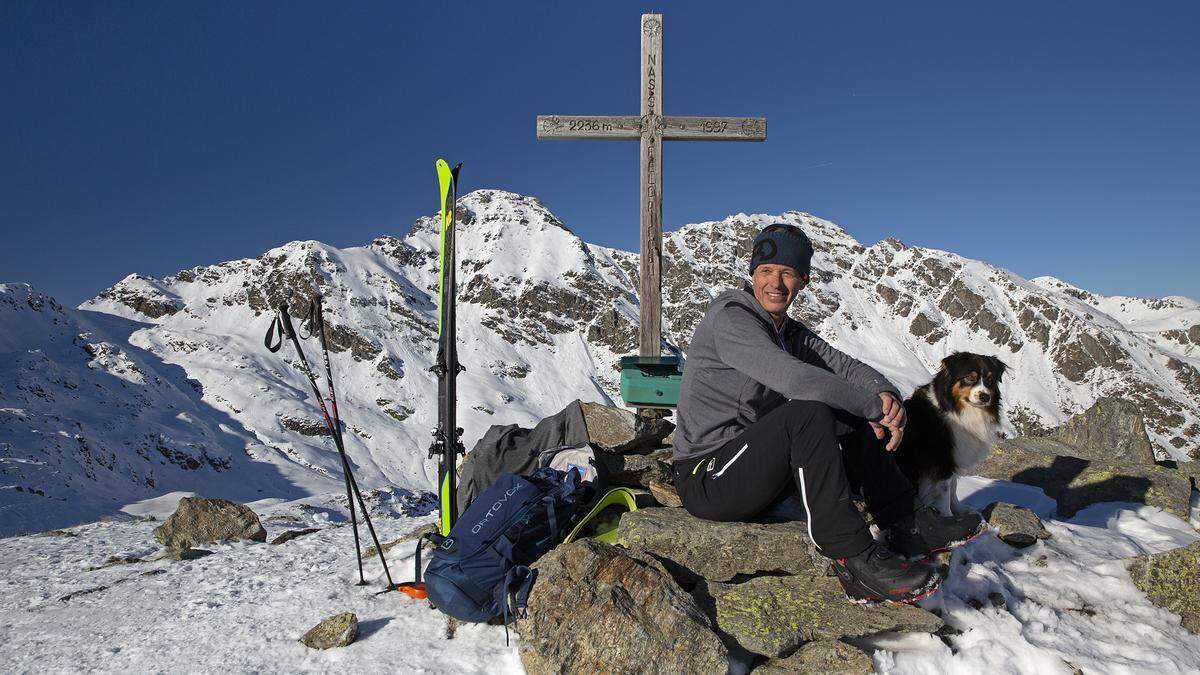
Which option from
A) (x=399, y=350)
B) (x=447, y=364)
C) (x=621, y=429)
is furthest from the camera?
(x=399, y=350)

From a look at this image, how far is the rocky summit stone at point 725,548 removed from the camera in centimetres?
362

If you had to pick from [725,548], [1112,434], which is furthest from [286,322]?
[1112,434]

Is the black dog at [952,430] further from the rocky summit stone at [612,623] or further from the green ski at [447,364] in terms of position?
the green ski at [447,364]

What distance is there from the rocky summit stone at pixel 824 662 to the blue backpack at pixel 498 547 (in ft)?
4.84

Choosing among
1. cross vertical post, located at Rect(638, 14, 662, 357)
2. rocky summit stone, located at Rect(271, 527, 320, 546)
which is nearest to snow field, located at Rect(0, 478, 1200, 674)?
rocky summit stone, located at Rect(271, 527, 320, 546)

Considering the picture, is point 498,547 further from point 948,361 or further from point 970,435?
point 948,361

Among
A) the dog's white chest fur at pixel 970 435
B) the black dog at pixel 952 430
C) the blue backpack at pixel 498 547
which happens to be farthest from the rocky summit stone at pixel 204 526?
the dog's white chest fur at pixel 970 435

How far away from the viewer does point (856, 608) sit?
3.29 meters

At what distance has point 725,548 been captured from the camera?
3660 millimetres

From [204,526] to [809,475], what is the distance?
670 cm

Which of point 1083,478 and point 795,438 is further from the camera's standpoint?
point 1083,478

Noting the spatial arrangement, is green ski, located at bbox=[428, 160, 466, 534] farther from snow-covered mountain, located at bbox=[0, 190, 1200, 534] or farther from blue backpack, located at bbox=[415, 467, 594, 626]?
snow-covered mountain, located at bbox=[0, 190, 1200, 534]

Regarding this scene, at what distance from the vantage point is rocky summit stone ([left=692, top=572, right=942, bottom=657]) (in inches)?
125

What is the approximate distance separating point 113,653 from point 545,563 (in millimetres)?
2839
